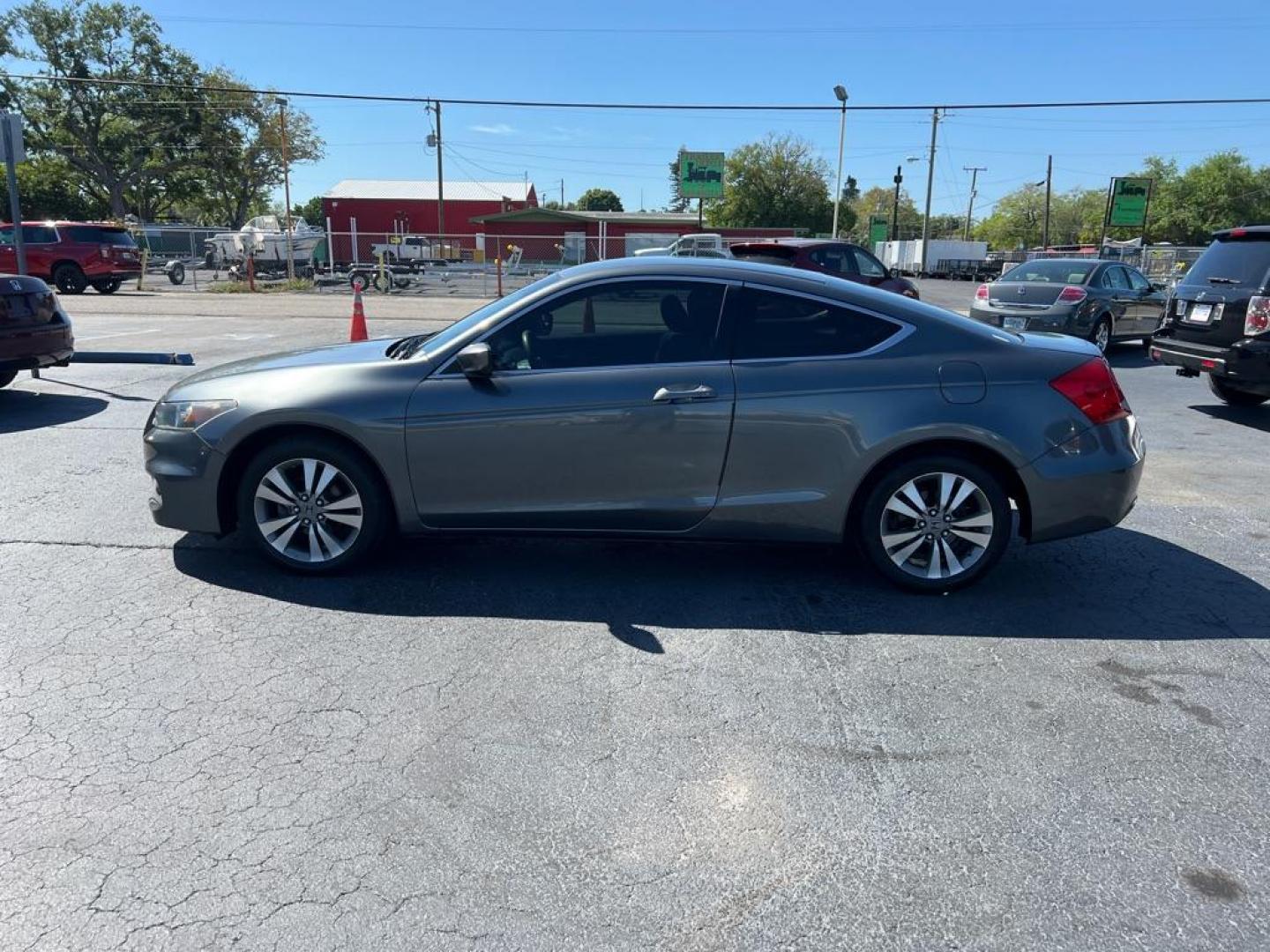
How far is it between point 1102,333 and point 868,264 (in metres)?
3.66

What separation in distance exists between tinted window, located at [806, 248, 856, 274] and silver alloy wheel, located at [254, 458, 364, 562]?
9950mm

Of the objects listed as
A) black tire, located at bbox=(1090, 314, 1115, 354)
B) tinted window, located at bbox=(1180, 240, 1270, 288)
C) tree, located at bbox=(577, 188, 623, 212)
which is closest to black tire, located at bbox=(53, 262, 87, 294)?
black tire, located at bbox=(1090, 314, 1115, 354)

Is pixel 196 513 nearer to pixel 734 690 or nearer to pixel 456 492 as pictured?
pixel 456 492

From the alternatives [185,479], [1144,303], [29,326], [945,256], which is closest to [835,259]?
[1144,303]

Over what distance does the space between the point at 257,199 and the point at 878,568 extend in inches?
3031

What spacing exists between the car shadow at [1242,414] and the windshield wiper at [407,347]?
810 cm

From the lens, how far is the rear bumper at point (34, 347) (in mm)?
8305

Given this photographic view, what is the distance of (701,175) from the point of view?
5300 centimetres

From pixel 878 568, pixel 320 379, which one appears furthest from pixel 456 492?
pixel 878 568

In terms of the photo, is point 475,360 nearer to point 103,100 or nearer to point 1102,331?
point 1102,331

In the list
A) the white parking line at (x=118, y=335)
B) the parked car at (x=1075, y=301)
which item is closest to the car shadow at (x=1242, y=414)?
the parked car at (x=1075, y=301)

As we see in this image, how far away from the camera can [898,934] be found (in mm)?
2338

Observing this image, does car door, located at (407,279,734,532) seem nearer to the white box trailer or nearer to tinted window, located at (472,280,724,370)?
tinted window, located at (472,280,724,370)

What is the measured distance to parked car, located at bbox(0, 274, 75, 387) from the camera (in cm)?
827
